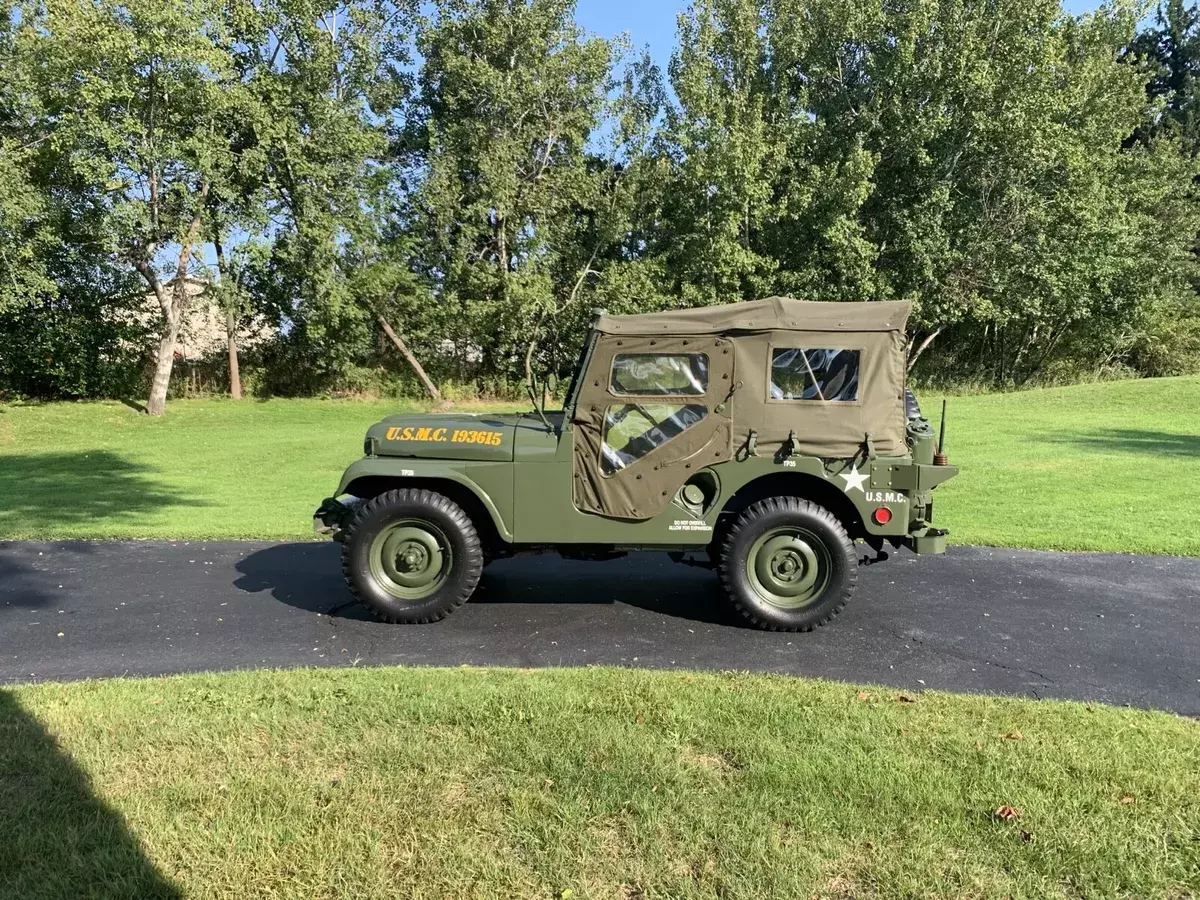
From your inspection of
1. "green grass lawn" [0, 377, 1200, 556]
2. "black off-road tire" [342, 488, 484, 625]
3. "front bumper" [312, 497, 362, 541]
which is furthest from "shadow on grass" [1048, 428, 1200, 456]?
"front bumper" [312, 497, 362, 541]

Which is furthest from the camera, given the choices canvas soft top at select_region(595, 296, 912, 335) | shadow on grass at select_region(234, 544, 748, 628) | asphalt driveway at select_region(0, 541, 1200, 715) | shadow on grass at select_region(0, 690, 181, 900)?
shadow on grass at select_region(234, 544, 748, 628)

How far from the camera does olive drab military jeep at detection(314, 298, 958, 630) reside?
17.7ft

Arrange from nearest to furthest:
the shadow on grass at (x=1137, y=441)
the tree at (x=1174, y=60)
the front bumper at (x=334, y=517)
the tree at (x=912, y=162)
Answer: the front bumper at (x=334, y=517) → the shadow on grass at (x=1137, y=441) → the tree at (x=912, y=162) → the tree at (x=1174, y=60)

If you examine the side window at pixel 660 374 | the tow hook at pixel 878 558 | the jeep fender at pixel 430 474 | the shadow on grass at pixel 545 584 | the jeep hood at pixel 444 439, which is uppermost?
the side window at pixel 660 374

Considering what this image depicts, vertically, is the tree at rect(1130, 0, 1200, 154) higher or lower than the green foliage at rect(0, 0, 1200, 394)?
higher

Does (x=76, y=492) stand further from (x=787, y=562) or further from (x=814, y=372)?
(x=814, y=372)

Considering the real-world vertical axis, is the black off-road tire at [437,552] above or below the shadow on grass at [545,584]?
above

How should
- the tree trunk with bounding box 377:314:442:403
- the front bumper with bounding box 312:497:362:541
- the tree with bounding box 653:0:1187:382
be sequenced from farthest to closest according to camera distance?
1. the tree trunk with bounding box 377:314:442:403
2. the tree with bounding box 653:0:1187:382
3. the front bumper with bounding box 312:497:362:541

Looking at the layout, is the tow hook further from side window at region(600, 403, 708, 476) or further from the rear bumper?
side window at region(600, 403, 708, 476)

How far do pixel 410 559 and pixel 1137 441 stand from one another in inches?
584

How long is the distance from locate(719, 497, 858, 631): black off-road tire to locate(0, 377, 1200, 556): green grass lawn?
338 cm

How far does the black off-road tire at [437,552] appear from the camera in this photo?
5562 mm

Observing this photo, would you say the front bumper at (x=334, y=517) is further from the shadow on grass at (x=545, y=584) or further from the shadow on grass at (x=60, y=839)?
the shadow on grass at (x=60, y=839)

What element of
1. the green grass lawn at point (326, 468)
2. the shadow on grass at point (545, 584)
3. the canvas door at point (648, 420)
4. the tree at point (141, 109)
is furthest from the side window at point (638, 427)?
the tree at point (141, 109)
